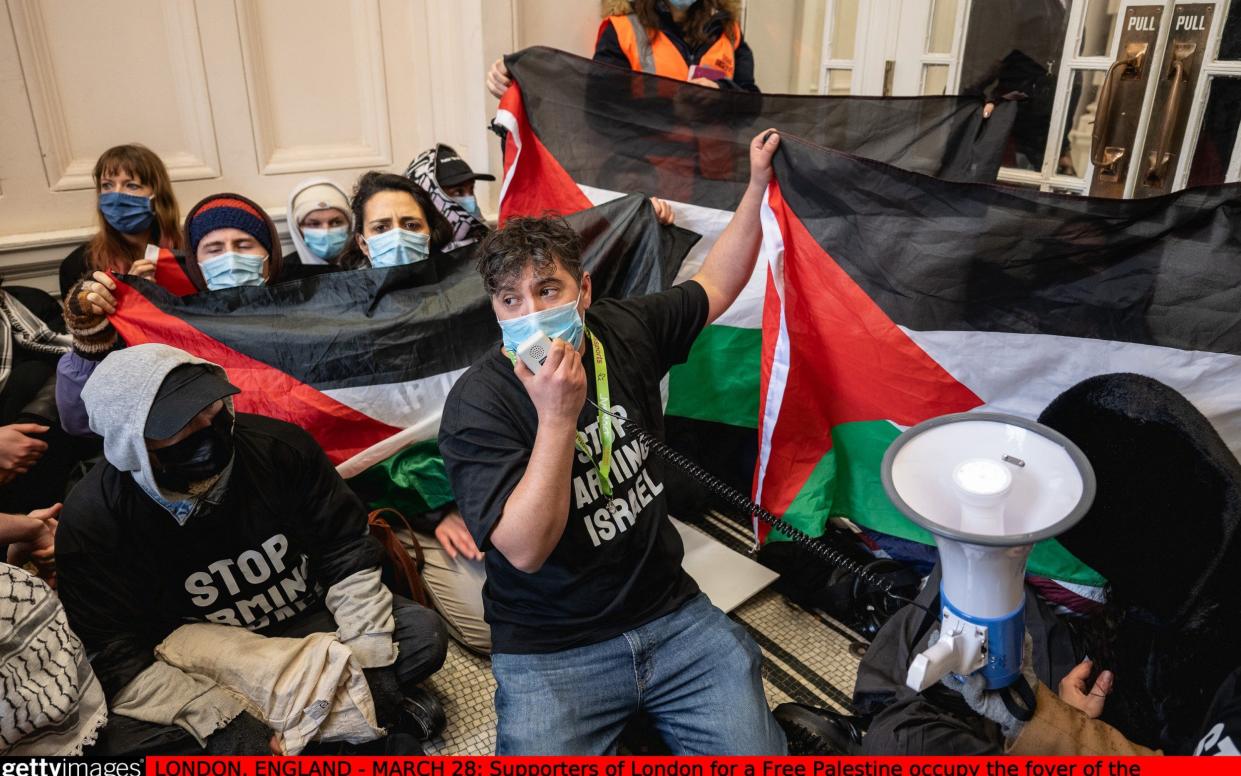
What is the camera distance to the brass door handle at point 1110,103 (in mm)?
2367

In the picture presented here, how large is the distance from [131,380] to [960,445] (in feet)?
4.32

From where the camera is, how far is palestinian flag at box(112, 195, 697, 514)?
6.30ft

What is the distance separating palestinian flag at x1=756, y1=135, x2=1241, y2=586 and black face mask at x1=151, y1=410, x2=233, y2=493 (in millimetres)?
1068

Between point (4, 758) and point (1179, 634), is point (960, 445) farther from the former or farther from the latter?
point (4, 758)

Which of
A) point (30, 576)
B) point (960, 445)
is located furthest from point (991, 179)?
point (30, 576)

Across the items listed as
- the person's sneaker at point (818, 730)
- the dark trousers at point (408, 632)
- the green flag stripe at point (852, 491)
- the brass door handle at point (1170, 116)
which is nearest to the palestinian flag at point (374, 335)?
A: the dark trousers at point (408, 632)

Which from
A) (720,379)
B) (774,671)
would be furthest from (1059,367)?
(774,671)

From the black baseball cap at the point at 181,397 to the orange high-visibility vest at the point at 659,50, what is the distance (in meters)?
1.79

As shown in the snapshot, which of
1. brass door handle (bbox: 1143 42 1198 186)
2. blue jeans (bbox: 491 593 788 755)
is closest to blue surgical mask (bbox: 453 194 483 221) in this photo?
blue jeans (bbox: 491 593 788 755)

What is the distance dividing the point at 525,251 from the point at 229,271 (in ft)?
3.33

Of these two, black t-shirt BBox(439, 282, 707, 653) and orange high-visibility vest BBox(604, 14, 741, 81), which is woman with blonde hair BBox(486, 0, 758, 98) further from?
black t-shirt BBox(439, 282, 707, 653)

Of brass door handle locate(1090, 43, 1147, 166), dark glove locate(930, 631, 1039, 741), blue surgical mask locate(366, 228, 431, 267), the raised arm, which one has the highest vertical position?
brass door handle locate(1090, 43, 1147, 166)

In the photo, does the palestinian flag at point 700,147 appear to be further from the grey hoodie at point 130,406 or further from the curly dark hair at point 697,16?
the grey hoodie at point 130,406
